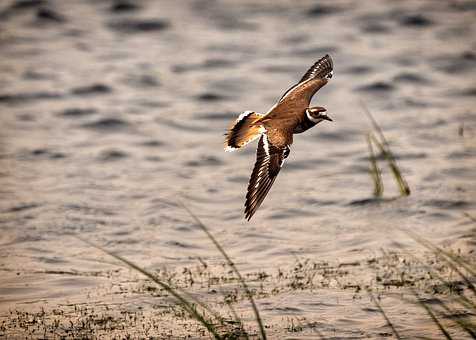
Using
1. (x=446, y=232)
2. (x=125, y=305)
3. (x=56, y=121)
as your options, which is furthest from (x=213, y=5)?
(x=125, y=305)

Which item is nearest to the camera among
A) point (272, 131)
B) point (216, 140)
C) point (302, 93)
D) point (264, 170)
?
point (264, 170)

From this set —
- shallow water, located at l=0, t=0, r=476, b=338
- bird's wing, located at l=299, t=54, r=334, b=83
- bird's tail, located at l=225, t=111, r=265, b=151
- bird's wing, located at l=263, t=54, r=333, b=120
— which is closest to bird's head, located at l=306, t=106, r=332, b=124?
bird's wing, located at l=263, t=54, r=333, b=120

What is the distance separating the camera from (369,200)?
10.9 metres

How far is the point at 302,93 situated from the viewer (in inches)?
334

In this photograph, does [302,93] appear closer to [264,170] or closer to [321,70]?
[321,70]

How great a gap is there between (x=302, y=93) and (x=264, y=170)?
4.66 ft

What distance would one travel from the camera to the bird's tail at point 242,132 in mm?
7770

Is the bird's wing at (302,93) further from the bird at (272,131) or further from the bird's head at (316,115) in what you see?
the bird's head at (316,115)

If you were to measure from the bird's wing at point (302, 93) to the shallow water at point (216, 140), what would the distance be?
62.2 inches

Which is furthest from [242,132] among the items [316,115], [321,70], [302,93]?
[321,70]

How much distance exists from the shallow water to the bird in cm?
132

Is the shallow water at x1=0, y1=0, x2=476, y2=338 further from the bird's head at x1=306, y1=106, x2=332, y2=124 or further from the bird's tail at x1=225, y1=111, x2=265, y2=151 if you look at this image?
the bird's head at x1=306, y1=106, x2=332, y2=124

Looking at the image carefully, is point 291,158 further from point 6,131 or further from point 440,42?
point 440,42

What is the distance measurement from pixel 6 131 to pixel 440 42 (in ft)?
24.7
